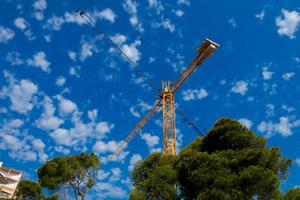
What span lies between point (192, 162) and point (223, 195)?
3.17m

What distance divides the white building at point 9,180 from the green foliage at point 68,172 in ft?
74.5

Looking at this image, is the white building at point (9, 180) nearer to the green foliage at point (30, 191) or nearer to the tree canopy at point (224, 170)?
the green foliage at point (30, 191)

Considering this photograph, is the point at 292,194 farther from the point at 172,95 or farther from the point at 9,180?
the point at 9,180

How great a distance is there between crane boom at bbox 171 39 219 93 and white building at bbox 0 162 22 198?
2787 centimetres

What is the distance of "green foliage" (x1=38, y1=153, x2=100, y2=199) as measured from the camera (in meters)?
41.8

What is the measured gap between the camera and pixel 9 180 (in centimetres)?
6700

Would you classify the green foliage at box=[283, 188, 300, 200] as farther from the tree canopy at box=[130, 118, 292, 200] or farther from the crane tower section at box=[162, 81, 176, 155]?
the crane tower section at box=[162, 81, 176, 155]

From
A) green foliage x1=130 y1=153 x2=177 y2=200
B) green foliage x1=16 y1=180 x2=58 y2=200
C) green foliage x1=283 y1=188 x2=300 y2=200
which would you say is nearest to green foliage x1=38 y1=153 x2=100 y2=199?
green foliage x1=16 y1=180 x2=58 y2=200

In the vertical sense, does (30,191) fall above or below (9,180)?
below

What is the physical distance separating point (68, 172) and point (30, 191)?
3846 mm

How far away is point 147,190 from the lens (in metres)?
30.9

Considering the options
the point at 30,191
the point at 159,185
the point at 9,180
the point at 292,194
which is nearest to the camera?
the point at 292,194

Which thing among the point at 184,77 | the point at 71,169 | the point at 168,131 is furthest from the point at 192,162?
the point at 184,77

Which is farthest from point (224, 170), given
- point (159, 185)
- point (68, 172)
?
point (68, 172)
